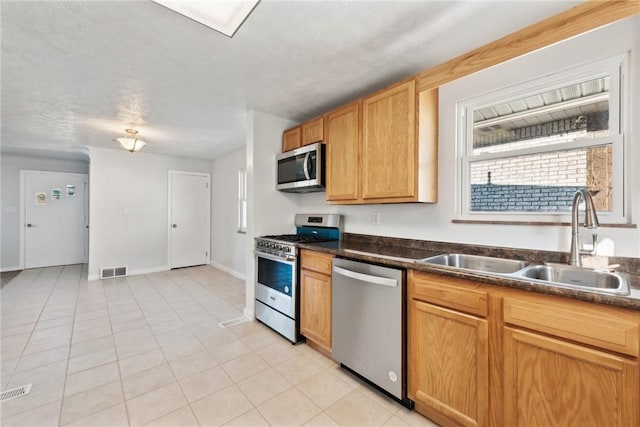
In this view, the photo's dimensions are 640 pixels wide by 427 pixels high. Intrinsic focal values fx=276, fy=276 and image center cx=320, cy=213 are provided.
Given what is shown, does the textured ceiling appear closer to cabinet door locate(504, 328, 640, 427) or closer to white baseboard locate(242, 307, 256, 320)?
cabinet door locate(504, 328, 640, 427)

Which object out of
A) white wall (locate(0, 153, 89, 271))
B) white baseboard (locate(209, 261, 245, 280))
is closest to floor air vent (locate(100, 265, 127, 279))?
white baseboard (locate(209, 261, 245, 280))

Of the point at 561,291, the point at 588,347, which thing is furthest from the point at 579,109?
the point at 588,347

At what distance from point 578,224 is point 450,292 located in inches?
→ 31.1

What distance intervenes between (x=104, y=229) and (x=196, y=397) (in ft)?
14.2

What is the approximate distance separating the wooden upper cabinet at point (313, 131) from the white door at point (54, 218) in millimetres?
5795

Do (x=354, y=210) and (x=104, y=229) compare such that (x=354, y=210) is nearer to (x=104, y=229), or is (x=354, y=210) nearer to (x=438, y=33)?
(x=438, y=33)

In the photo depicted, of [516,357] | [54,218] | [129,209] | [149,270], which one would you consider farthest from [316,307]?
[54,218]

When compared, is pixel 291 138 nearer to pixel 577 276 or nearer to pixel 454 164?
pixel 454 164

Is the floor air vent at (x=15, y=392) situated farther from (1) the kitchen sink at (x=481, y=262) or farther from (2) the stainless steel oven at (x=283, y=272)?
(1) the kitchen sink at (x=481, y=262)

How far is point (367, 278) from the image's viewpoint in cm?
183

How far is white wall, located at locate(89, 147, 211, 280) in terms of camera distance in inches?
187

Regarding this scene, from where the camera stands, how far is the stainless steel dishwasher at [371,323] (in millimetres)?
1702

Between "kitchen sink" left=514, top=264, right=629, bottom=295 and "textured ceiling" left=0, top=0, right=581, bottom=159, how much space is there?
1.41 meters

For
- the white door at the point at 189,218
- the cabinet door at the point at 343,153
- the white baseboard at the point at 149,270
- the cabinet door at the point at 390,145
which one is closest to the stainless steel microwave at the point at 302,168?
the cabinet door at the point at 343,153
